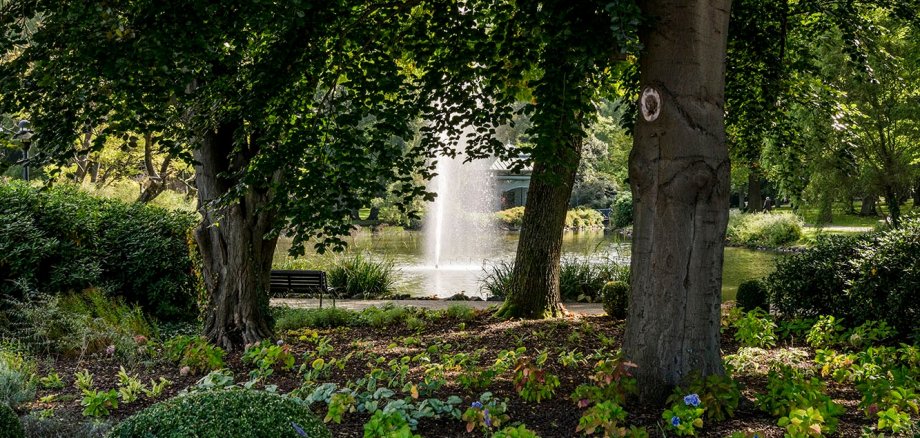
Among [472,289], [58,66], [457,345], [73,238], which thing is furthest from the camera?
[472,289]

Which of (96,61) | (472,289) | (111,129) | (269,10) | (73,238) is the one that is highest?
(269,10)

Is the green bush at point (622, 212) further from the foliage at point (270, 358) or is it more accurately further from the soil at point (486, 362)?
the foliage at point (270, 358)

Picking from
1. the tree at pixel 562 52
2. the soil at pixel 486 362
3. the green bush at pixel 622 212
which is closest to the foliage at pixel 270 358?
the soil at pixel 486 362

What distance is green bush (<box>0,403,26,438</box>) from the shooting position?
3648 millimetres

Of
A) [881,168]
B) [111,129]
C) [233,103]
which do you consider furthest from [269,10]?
[881,168]

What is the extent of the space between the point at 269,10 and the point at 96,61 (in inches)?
49.1

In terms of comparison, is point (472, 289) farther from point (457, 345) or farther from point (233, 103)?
point (233, 103)

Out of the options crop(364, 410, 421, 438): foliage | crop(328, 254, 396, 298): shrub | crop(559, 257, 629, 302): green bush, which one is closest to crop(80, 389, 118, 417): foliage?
crop(364, 410, 421, 438): foliage

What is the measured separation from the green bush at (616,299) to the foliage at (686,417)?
5.02 m

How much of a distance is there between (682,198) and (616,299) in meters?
4.67

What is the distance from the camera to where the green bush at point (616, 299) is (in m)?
9.16

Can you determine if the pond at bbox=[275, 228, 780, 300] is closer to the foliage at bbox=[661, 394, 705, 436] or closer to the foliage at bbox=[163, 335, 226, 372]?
the foliage at bbox=[163, 335, 226, 372]

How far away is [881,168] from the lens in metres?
23.2

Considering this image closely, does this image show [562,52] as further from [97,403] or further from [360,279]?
[360,279]
